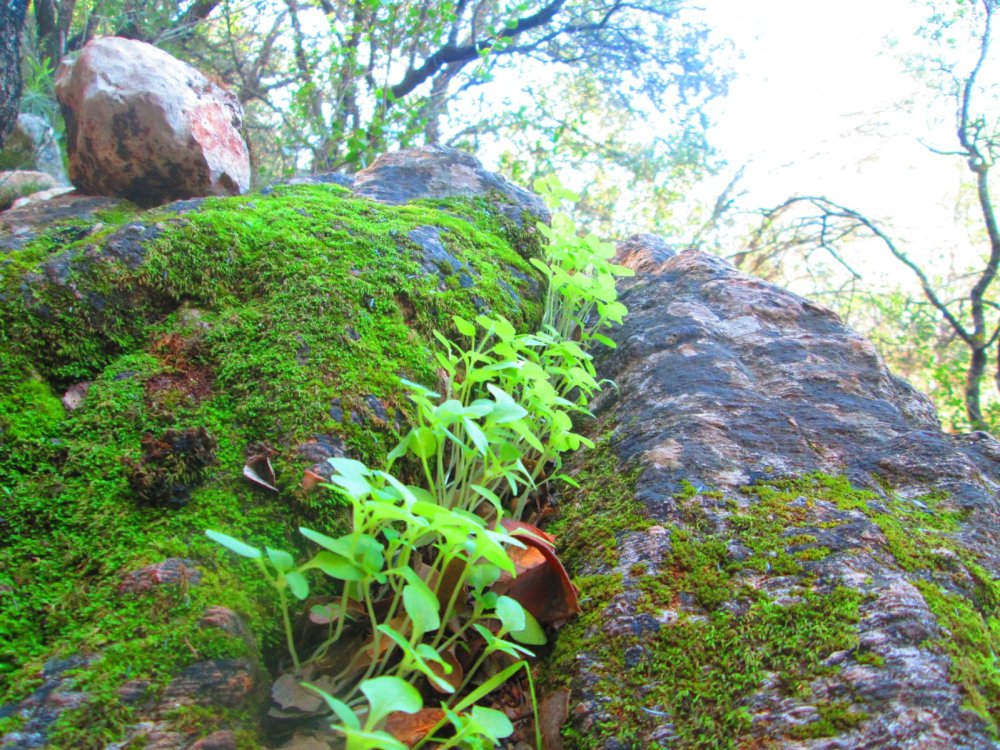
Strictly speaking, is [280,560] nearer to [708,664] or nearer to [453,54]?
[708,664]

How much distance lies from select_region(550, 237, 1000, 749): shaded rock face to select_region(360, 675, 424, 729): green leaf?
1.65 ft

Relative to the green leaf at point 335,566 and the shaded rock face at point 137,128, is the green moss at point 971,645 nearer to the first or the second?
the green leaf at point 335,566

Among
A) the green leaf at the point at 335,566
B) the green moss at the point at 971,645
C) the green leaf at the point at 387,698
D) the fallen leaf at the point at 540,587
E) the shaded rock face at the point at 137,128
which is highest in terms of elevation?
the shaded rock face at the point at 137,128

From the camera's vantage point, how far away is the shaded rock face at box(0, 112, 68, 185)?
5992mm

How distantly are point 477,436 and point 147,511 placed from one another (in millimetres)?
811

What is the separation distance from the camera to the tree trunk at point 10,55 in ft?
11.4

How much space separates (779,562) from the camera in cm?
154

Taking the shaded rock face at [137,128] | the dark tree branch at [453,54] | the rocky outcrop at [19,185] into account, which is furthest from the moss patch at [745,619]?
the dark tree branch at [453,54]

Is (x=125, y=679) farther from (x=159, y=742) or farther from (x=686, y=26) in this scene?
(x=686, y=26)

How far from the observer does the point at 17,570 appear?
1282 mm

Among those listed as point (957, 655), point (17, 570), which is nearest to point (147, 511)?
point (17, 570)

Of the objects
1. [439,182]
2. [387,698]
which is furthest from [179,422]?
[439,182]

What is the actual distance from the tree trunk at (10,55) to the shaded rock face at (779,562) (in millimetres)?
3778

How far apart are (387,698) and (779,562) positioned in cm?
102
